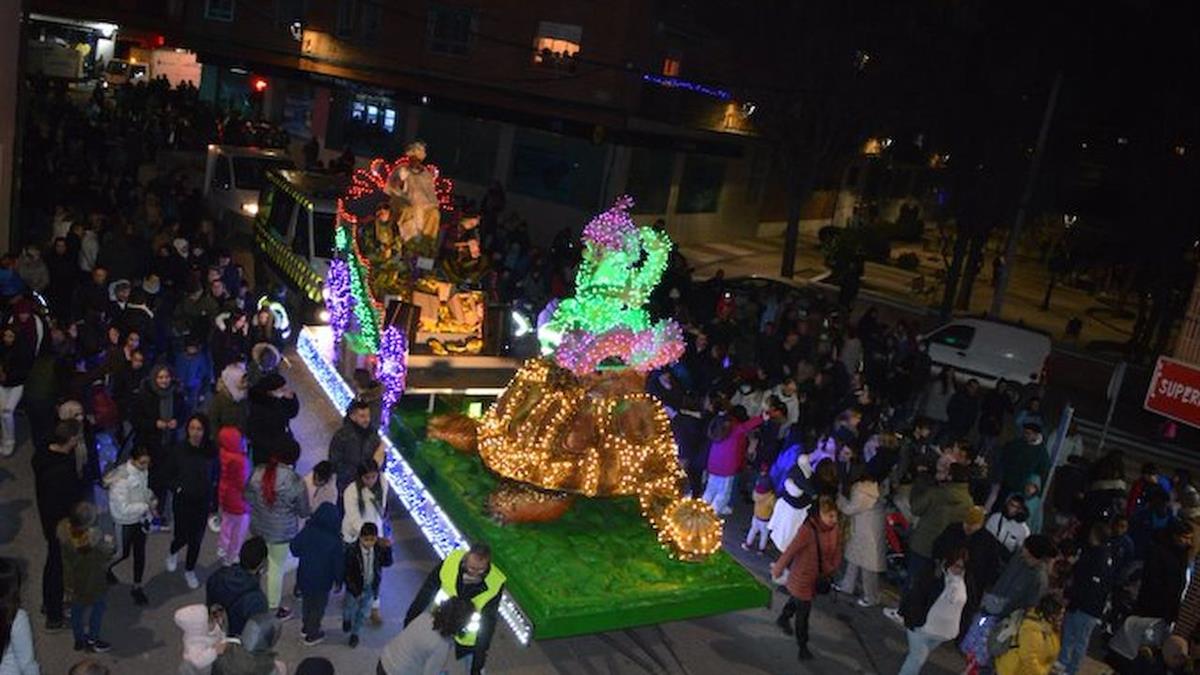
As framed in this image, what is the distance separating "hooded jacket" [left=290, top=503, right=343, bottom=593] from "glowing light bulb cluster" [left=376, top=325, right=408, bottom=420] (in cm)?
326

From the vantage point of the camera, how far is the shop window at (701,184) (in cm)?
3114

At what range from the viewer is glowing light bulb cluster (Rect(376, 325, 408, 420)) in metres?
11.0

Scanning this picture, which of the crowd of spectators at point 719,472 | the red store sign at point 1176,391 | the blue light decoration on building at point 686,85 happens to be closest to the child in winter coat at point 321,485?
the crowd of spectators at point 719,472

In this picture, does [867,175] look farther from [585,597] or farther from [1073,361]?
[585,597]

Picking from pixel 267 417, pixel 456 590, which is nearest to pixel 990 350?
pixel 267 417

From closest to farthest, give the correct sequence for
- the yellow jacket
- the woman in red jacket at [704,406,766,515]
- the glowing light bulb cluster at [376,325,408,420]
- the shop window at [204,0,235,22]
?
the yellow jacket → the glowing light bulb cluster at [376,325,408,420] → the woman in red jacket at [704,406,766,515] → the shop window at [204,0,235,22]

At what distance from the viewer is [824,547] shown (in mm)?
8969

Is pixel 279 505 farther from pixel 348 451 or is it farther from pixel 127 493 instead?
pixel 348 451

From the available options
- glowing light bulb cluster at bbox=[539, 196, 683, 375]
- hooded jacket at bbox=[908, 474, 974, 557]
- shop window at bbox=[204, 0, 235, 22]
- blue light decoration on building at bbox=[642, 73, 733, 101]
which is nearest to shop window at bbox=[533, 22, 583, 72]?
blue light decoration on building at bbox=[642, 73, 733, 101]

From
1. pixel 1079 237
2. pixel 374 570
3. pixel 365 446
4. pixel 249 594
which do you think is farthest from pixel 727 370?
pixel 1079 237

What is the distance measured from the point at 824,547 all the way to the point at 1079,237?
1438 inches

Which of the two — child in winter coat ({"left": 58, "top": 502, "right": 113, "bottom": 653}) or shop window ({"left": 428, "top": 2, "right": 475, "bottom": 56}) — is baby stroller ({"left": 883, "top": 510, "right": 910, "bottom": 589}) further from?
shop window ({"left": 428, "top": 2, "right": 475, "bottom": 56})

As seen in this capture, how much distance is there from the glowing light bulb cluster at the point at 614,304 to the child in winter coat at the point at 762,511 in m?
2.53

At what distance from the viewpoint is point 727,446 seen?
448 inches
